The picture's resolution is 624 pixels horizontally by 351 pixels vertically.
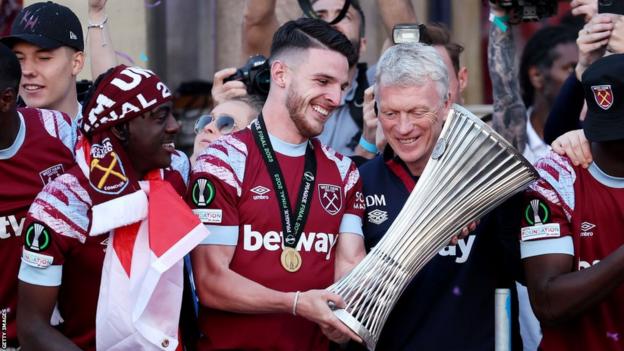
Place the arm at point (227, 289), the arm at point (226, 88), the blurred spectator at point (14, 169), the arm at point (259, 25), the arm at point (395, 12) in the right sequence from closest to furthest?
1. the arm at point (227, 289)
2. the blurred spectator at point (14, 169)
3. the arm at point (226, 88)
4. the arm at point (395, 12)
5. the arm at point (259, 25)

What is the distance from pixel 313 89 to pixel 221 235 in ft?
2.62

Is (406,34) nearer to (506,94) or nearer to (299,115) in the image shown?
(299,115)

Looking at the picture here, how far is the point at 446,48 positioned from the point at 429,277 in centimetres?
164

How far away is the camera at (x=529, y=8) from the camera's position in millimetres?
7016

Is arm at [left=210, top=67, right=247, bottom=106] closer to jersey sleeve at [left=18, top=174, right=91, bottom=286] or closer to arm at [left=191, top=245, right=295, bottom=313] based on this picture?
arm at [left=191, top=245, right=295, bottom=313]

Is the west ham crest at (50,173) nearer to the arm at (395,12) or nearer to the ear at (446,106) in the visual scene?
the ear at (446,106)

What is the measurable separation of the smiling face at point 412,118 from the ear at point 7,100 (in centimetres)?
165

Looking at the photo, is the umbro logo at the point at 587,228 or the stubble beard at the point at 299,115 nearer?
the umbro logo at the point at 587,228

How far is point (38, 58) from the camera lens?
22.0ft

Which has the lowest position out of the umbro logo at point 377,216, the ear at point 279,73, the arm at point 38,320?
the arm at point 38,320

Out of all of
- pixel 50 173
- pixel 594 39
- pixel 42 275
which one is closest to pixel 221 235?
pixel 42 275

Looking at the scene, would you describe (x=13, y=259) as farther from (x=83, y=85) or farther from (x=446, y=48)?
(x=446, y=48)

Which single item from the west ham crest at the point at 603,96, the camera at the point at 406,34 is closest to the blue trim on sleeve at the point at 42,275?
the camera at the point at 406,34

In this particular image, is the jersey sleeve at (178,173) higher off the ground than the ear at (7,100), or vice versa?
the ear at (7,100)
